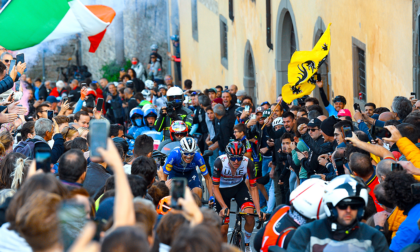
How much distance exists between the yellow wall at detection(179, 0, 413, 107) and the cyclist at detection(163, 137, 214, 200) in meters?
3.81

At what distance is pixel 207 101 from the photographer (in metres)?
12.4

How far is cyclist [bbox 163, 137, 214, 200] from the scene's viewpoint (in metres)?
7.40

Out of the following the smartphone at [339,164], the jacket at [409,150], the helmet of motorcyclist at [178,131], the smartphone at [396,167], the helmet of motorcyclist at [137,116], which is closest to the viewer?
the smartphone at [396,167]

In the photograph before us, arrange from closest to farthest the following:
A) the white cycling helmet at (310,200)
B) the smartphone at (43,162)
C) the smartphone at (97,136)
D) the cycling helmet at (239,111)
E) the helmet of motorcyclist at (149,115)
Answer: the smartphone at (97,136) < the smartphone at (43,162) < the white cycling helmet at (310,200) < the helmet of motorcyclist at (149,115) < the cycling helmet at (239,111)

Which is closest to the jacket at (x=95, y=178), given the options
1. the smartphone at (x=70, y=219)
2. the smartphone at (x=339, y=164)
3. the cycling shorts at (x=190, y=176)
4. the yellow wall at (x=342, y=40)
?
the cycling shorts at (x=190, y=176)

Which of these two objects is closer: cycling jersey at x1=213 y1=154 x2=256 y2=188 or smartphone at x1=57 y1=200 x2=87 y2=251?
smartphone at x1=57 y1=200 x2=87 y2=251

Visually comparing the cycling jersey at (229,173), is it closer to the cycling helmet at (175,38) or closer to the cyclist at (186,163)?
the cyclist at (186,163)

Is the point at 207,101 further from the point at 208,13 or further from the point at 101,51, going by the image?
the point at 101,51

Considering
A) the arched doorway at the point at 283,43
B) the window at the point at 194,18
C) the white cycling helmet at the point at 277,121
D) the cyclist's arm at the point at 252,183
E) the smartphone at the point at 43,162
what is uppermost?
the window at the point at 194,18

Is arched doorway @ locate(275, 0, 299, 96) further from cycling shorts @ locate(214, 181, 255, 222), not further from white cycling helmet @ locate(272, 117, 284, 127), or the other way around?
cycling shorts @ locate(214, 181, 255, 222)

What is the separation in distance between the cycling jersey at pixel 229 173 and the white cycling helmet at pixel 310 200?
352 cm

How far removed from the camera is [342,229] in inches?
139

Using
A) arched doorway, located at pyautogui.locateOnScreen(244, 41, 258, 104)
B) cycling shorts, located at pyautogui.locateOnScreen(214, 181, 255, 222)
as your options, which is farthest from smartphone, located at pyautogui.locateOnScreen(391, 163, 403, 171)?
arched doorway, located at pyautogui.locateOnScreen(244, 41, 258, 104)

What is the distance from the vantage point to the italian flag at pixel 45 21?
9.83 m
